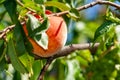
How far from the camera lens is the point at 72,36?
2836mm

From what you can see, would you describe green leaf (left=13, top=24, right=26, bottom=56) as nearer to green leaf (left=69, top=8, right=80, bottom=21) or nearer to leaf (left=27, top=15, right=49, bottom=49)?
leaf (left=27, top=15, right=49, bottom=49)

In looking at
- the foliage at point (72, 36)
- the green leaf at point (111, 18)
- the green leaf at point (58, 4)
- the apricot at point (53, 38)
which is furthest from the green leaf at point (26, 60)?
the green leaf at point (111, 18)

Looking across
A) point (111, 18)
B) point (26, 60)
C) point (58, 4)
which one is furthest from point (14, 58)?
point (111, 18)

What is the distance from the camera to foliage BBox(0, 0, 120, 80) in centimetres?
129

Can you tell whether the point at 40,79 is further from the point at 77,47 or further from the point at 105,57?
the point at 105,57

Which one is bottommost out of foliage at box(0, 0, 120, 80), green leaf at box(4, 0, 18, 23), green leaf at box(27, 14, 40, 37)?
foliage at box(0, 0, 120, 80)

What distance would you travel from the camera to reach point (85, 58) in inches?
89.4

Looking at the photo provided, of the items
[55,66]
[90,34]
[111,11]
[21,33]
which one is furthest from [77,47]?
[90,34]

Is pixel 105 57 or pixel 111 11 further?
pixel 105 57

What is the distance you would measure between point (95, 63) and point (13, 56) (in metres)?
0.98

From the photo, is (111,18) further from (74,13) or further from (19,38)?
(19,38)

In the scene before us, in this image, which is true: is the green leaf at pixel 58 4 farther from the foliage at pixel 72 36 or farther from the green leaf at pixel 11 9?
the green leaf at pixel 11 9

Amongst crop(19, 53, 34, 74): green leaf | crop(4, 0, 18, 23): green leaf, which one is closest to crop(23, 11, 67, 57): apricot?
crop(19, 53, 34, 74): green leaf

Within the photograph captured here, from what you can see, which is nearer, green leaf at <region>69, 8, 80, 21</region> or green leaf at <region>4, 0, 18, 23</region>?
green leaf at <region>4, 0, 18, 23</region>
